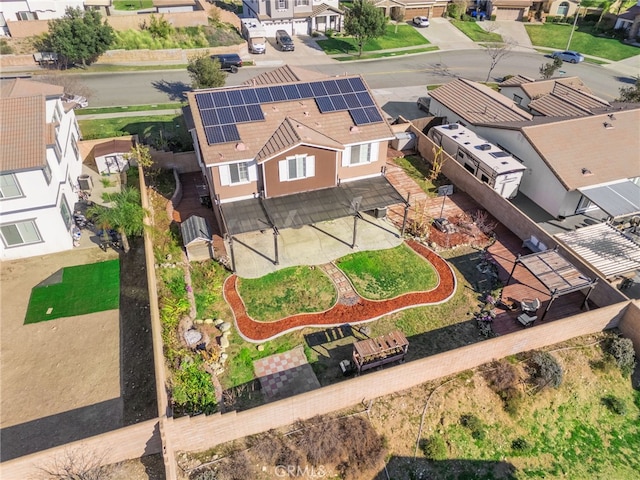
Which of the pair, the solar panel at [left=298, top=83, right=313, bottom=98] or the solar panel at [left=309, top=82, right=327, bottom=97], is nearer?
the solar panel at [left=298, top=83, right=313, bottom=98]

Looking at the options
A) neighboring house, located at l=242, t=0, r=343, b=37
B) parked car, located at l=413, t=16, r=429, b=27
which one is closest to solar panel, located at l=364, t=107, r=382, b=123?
neighboring house, located at l=242, t=0, r=343, b=37

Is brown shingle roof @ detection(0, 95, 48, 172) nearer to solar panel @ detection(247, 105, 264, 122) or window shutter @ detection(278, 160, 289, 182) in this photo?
solar panel @ detection(247, 105, 264, 122)

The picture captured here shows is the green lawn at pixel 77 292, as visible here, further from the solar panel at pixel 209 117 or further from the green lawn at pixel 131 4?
the green lawn at pixel 131 4

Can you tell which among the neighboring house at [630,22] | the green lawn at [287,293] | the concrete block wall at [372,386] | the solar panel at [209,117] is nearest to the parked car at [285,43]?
the solar panel at [209,117]

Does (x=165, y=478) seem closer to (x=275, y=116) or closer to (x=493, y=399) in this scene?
(x=493, y=399)

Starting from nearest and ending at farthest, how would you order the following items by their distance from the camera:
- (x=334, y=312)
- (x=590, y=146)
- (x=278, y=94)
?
1. (x=334, y=312)
2. (x=278, y=94)
3. (x=590, y=146)

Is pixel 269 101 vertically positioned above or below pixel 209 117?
above

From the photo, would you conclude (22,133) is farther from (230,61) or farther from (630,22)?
(630,22)

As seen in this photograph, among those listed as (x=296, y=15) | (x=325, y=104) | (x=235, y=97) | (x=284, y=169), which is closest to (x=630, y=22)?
(x=296, y=15)
